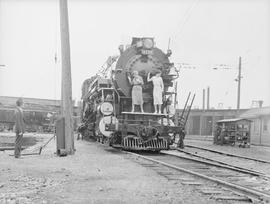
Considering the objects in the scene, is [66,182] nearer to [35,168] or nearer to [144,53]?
[35,168]

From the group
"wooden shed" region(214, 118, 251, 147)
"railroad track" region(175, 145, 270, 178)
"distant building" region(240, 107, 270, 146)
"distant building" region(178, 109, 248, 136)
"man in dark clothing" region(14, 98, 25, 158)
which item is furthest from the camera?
"distant building" region(178, 109, 248, 136)

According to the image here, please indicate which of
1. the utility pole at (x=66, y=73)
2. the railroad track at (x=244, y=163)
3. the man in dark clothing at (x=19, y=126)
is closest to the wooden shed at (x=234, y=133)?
the railroad track at (x=244, y=163)

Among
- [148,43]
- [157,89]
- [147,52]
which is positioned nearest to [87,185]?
[157,89]

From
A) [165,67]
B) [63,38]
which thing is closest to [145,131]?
[165,67]

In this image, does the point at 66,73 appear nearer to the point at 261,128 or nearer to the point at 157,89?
the point at 157,89

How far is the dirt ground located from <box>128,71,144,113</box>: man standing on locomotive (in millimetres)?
5415

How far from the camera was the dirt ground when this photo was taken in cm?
564

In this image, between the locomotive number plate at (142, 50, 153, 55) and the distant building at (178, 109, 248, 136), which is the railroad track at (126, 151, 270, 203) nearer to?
the locomotive number plate at (142, 50, 153, 55)

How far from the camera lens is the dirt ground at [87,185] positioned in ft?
18.5

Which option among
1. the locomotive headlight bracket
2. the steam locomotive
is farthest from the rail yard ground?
the locomotive headlight bracket

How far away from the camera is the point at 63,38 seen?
12688 mm

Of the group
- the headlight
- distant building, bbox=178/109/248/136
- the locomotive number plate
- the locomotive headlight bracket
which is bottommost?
distant building, bbox=178/109/248/136

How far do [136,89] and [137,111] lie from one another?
0.90m

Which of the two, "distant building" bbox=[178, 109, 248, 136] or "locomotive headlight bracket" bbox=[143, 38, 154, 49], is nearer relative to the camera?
"locomotive headlight bracket" bbox=[143, 38, 154, 49]
